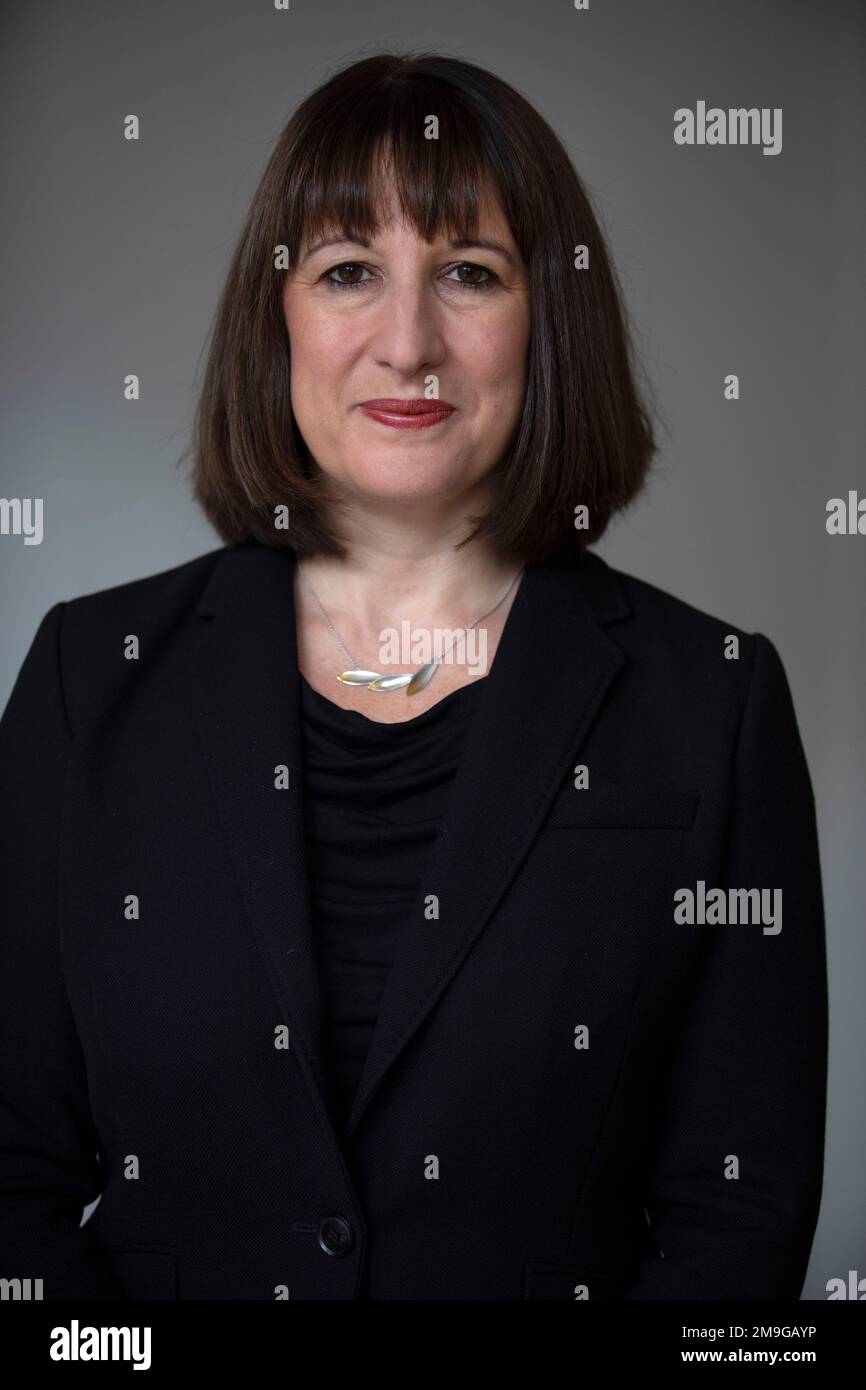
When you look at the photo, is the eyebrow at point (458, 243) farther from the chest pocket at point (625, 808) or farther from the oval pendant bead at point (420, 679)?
the chest pocket at point (625, 808)

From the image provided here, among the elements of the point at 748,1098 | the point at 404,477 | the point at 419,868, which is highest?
the point at 404,477

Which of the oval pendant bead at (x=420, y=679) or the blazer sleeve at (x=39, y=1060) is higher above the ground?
the oval pendant bead at (x=420, y=679)

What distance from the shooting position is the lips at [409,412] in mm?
1559

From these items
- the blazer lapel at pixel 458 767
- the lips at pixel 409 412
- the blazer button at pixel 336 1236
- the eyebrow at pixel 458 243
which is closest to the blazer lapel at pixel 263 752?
the blazer lapel at pixel 458 767

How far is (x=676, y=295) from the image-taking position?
2.37m

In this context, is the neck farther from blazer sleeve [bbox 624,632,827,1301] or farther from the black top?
blazer sleeve [bbox 624,632,827,1301]

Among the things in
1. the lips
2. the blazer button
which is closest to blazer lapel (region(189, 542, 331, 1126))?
the blazer button

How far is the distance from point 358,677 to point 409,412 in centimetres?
31

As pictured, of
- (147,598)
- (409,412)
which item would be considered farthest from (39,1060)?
(409,412)

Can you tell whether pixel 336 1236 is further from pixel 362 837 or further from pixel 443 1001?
pixel 362 837

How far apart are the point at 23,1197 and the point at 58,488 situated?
1.15m

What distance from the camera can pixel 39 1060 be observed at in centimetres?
157

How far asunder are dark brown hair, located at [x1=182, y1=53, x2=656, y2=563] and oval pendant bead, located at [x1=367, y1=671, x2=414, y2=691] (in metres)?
0.18
